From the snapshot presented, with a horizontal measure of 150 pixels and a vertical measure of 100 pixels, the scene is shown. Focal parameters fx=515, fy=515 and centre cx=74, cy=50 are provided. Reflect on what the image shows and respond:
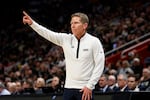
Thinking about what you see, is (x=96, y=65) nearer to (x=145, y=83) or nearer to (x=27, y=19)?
(x=27, y=19)

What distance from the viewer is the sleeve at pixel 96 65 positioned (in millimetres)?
6184

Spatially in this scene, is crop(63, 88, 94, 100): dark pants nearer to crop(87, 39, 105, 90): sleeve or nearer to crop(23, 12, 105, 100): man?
crop(23, 12, 105, 100): man

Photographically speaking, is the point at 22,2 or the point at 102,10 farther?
the point at 22,2

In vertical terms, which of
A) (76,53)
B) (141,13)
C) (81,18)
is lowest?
(76,53)

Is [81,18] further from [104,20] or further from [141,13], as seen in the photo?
[104,20]

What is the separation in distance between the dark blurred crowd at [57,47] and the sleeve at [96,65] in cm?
392

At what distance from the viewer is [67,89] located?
6355 mm

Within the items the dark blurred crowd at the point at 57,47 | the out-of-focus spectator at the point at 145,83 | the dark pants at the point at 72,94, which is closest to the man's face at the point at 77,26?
the dark pants at the point at 72,94

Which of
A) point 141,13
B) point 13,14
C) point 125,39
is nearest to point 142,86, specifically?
point 125,39

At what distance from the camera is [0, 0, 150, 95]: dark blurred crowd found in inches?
485

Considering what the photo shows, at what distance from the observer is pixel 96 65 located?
6.26m

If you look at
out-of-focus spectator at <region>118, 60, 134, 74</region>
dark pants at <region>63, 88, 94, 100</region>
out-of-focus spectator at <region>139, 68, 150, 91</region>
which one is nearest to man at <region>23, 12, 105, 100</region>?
dark pants at <region>63, 88, 94, 100</region>

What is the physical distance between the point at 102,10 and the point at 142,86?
12.1 metres

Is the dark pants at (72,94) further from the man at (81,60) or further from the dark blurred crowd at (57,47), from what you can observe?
the dark blurred crowd at (57,47)
